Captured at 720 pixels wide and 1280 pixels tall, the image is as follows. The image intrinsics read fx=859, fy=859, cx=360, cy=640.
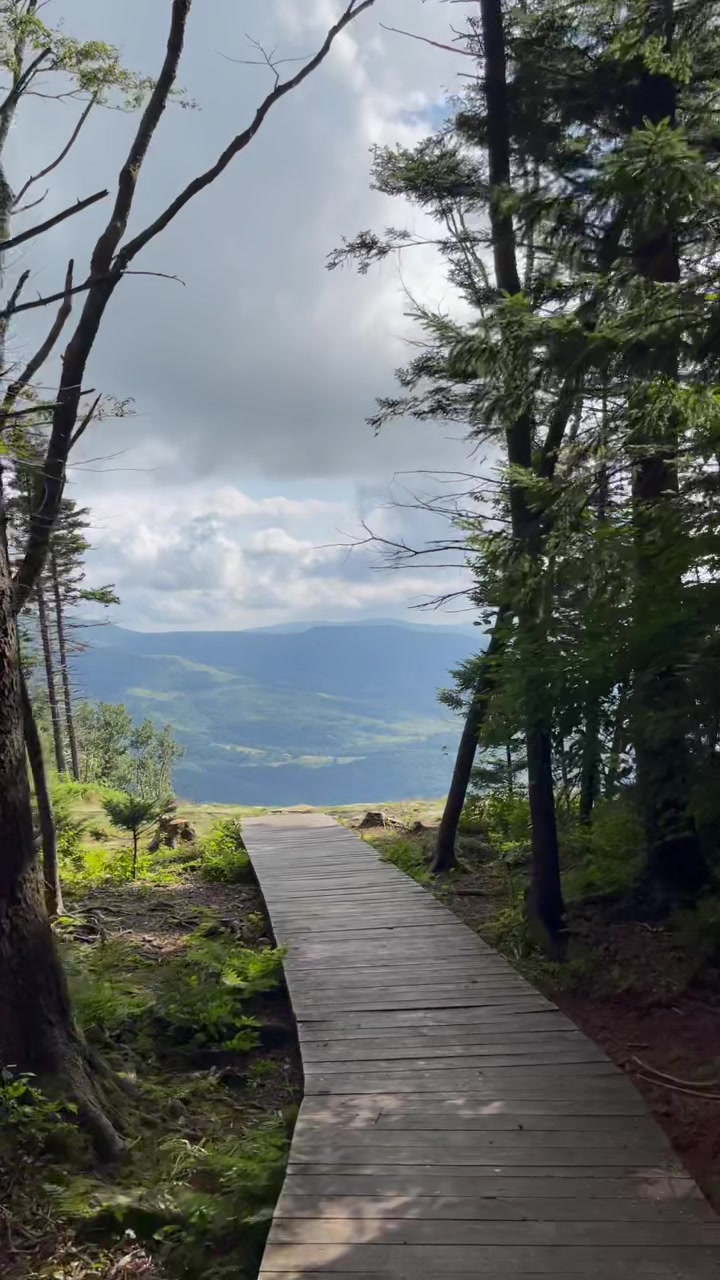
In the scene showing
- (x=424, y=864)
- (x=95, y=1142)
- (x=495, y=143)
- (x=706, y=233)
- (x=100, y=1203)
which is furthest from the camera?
(x=424, y=864)

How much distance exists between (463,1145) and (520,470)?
16.0 feet

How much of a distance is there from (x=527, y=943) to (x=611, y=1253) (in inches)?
182

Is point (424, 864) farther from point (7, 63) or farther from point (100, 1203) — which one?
point (7, 63)

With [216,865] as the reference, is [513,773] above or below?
above

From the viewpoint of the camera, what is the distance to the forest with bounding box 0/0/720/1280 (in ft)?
13.6

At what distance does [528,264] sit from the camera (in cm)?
1059

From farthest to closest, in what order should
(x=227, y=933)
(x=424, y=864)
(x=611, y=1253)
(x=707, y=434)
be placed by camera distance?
(x=424, y=864)
(x=227, y=933)
(x=707, y=434)
(x=611, y=1253)

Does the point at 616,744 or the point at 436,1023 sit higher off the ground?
the point at 616,744

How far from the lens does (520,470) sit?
706 cm

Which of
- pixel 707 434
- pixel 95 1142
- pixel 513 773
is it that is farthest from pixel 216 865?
pixel 707 434

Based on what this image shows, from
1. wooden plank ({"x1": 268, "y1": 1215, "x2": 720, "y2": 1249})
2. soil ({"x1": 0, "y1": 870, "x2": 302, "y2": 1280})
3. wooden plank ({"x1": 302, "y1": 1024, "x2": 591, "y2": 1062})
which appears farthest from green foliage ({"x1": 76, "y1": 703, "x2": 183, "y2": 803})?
wooden plank ({"x1": 268, "y1": 1215, "x2": 720, "y2": 1249})

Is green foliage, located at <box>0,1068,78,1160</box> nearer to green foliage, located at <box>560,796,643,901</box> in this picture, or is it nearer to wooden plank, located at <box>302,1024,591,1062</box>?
wooden plank, located at <box>302,1024,591,1062</box>

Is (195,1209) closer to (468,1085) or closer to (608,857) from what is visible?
(468,1085)

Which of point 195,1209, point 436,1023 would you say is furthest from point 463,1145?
point 436,1023
